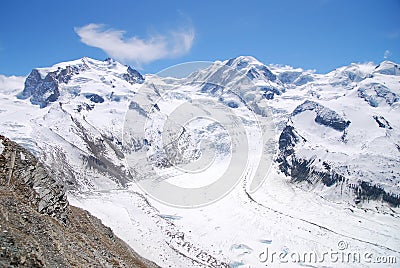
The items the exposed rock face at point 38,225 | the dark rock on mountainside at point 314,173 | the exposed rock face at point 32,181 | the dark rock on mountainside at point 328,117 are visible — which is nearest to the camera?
the exposed rock face at point 38,225

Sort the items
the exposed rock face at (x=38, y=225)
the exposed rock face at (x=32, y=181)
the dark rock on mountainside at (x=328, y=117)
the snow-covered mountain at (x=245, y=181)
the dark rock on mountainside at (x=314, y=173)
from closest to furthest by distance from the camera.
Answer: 1. the exposed rock face at (x=38, y=225)
2. the exposed rock face at (x=32, y=181)
3. the snow-covered mountain at (x=245, y=181)
4. the dark rock on mountainside at (x=314, y=173)
5. the dark rock on mountainside at (x=328, y=117)

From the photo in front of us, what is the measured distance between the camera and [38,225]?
68.1ft

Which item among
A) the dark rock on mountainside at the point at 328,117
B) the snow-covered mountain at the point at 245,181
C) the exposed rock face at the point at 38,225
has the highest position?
the dark rock on mountainside at the point at 328,117

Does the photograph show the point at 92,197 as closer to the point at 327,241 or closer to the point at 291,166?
the point at 327,241

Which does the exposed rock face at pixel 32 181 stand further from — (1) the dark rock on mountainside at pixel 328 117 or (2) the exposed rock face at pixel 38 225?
(1) the dark rock on mountainside at pixel 328 117

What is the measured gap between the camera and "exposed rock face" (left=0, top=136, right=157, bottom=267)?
15.9 metres

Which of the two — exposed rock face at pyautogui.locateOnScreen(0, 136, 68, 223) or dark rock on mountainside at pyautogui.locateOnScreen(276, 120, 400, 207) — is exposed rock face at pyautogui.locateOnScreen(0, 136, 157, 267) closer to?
exposed rock face at pyautogui.locateOnScreen(0, 136, 68, 223)

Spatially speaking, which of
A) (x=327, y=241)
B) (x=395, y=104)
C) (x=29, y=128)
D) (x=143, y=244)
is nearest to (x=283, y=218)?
(x=327, y=241)

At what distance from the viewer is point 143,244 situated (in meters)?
52.2

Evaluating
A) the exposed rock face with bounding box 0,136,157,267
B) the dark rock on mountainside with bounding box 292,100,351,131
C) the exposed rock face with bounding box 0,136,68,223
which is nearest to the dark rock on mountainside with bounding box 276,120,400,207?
the dark rock on mountainside with bounding box 292,100,351,131

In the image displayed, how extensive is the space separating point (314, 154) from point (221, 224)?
2969 inches

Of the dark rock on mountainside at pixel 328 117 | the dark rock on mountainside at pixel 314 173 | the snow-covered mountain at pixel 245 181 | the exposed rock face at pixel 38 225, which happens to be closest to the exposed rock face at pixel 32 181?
the exposed rock face at pixel 38 225

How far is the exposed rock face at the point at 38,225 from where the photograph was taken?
52.3 feet

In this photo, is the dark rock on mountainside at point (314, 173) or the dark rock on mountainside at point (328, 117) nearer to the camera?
the dark rock on mountainside at point (314, 173)
